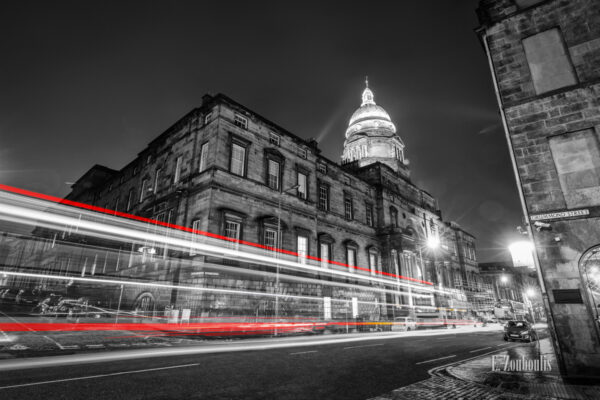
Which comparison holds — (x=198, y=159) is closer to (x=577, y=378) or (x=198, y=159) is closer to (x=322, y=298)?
(x=322, y=298)

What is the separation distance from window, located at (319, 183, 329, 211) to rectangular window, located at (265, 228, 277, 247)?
7492 mm

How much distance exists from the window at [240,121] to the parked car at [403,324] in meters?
22.2

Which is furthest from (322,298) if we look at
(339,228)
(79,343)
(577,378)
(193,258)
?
(577,378)

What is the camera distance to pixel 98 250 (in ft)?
85.9

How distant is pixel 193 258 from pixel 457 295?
4360 centimetres

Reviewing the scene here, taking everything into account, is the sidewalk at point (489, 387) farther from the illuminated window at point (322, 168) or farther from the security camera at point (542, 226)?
the illuminated window at point (322, 168)

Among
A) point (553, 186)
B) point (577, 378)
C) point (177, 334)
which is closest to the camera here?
point (577, 378)

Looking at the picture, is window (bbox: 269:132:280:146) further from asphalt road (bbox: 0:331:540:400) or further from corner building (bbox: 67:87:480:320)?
asphalt road (bbox: 0:331:540:400)

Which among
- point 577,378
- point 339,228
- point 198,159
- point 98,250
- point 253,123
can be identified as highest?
point 253,123

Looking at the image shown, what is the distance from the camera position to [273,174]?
25.1 meters

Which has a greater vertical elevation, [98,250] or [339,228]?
[339,228]

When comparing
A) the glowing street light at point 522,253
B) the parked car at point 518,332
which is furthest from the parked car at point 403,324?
the glowing street light at point 522,253

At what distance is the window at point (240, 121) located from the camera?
23.5 metres

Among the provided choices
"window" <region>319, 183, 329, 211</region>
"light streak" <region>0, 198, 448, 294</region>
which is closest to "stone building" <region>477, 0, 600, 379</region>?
"light streak" <region>0, 198, 448, 294</region>
